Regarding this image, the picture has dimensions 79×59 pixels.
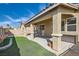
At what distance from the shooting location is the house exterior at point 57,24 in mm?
6902

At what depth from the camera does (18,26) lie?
7.09m

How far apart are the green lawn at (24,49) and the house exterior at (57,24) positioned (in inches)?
12.8

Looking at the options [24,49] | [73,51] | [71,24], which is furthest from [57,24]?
[24,49]

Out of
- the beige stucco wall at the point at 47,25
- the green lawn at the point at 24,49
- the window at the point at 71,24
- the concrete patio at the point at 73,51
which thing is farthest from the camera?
the beige stucco wall at the point at 47,25

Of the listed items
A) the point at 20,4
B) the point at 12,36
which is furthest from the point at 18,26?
the point at 20,4

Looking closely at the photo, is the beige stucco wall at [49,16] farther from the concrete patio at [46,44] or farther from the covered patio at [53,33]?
the concrete patio at [46,44]

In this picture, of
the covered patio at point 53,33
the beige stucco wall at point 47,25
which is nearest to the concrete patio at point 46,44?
the covered patio at point 53,33

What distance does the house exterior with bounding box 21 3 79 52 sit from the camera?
6902 millimetres

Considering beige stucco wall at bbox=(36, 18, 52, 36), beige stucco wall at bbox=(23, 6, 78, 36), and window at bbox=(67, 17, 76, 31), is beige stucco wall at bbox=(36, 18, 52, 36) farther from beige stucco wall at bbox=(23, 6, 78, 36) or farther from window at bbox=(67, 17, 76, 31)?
window at bbox=(67, 17, 76, 31)

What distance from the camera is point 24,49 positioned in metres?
6.99

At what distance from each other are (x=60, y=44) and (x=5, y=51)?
6.70ft

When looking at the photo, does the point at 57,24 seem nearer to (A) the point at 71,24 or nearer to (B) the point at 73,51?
(A) the point at 71,24

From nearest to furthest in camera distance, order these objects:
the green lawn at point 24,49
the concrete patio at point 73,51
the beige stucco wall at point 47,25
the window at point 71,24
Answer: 1. the concrete patio at point 73,51
2. the green lawn at point 24,49
3. the window at point 71,24
4. the beige stucco wall at point 47,25

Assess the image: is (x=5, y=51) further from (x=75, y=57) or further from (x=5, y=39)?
(x=75, y=57)
